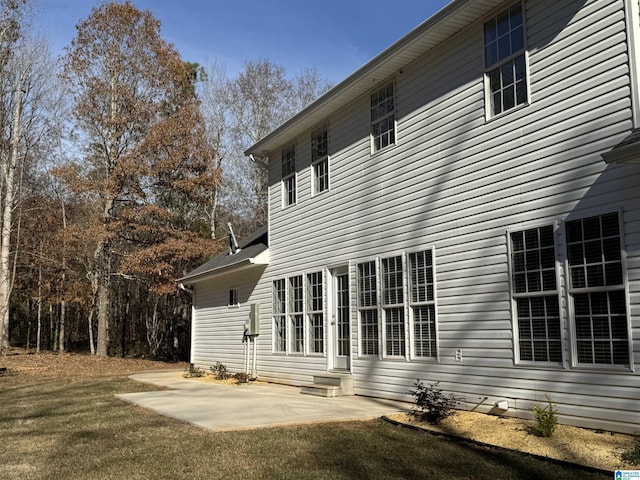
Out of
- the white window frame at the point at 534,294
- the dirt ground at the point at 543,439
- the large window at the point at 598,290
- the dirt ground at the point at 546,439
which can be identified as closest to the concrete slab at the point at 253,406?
the dirt ground at the point at 543,439

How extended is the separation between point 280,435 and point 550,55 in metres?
5.42

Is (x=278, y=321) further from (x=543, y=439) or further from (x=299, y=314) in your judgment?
(x=543, y=439)

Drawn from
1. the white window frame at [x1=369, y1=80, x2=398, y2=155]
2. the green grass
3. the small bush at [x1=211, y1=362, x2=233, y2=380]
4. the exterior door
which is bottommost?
the small bush at [x1=211, y1=362, x2=233, y2=380]

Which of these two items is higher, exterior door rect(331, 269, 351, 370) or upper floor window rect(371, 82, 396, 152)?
upper floor window rect(371, 82, 396, 152)

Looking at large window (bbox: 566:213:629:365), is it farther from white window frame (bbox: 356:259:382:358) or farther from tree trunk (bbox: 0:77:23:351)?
tree trunk (bbox: 0:77:23:351)

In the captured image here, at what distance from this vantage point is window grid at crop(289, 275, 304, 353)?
39.5 feet

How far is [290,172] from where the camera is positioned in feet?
42.7

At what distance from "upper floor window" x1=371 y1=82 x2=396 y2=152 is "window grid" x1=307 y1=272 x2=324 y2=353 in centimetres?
306

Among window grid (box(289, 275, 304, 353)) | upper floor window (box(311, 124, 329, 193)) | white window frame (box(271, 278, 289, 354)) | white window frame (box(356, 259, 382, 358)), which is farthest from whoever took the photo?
white window frame (box(271, 278, 289, 354))

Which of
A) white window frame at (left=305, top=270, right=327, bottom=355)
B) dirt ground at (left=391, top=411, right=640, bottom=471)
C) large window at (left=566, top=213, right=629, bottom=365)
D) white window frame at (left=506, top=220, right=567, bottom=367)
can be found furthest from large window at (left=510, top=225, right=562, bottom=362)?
white window frame at (left=305, top=270, right=327, bottom=355)

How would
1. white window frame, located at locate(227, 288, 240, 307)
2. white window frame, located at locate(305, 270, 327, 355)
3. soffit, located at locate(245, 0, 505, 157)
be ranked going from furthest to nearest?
white window frame, located at locate(227, 288, 240, 307) < white window frame, located at locate(305, 270, 327, 355) < soffit, located at locate(245, 0, 505, 157)

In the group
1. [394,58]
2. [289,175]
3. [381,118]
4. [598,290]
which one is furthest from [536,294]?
[289,175]

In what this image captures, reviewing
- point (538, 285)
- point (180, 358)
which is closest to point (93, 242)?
point (180, 358)

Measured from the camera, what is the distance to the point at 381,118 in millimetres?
9883
